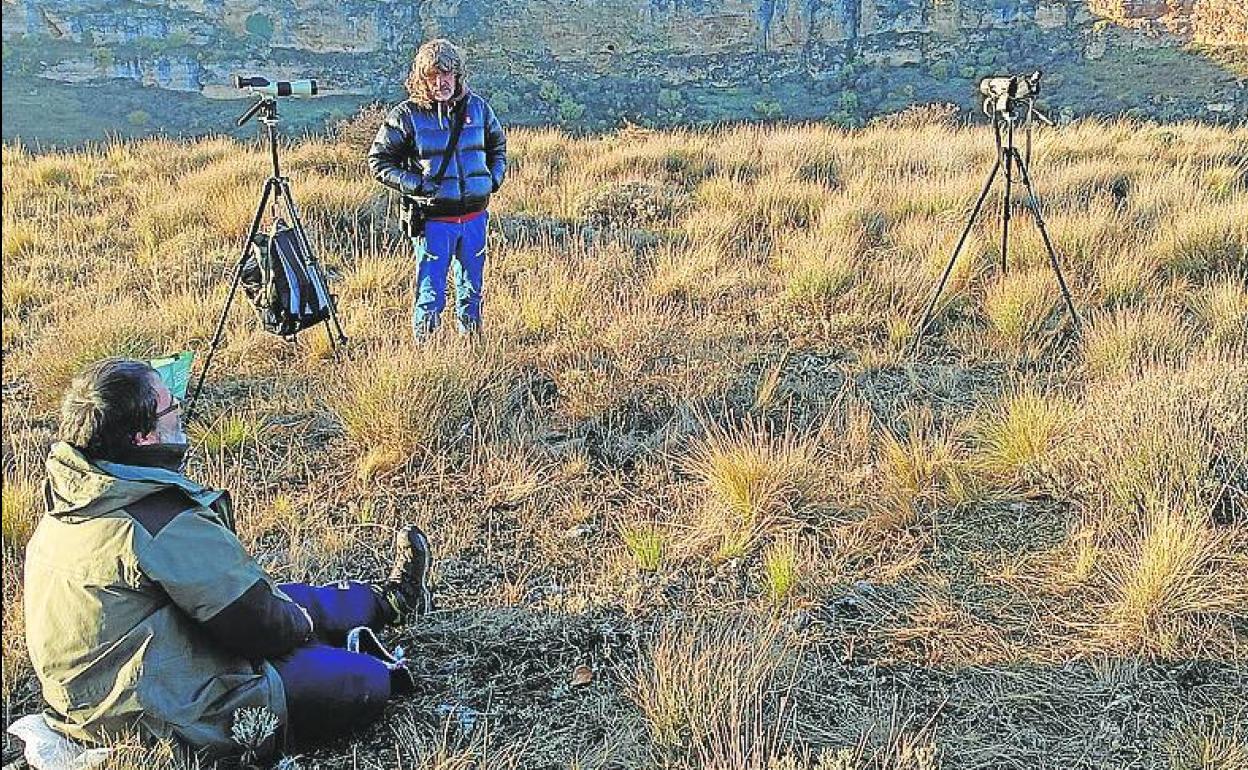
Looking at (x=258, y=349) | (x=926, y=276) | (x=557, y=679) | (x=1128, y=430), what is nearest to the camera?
(x=557, y=679)

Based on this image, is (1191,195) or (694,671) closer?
(694,671)

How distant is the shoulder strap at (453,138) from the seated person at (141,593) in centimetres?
262

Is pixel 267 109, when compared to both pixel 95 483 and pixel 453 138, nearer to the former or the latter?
pixel 453 138

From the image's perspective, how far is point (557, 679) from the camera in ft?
8.97

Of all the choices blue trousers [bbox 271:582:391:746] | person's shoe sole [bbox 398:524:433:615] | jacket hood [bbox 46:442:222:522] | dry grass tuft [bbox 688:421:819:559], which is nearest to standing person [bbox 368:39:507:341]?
dry grass tuft [bbox 688:421:819:559]

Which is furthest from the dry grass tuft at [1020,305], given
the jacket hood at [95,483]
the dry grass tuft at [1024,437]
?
the jacket hood at [95,483]

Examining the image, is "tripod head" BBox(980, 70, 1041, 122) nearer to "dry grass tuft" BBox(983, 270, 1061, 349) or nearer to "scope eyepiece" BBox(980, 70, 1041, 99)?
"scope eyepiece" BBox(980, 70, 1041, 99)

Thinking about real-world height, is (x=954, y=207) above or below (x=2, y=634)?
above

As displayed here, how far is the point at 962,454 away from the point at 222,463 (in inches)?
113

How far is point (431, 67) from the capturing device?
4.50 metres

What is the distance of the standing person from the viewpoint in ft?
15.1

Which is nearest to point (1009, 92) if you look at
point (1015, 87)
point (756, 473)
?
point (1015, 87)

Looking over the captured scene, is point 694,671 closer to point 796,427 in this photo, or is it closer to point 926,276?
point 796,427

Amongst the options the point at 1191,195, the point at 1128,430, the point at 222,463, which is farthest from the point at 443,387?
the point at 1191,195
